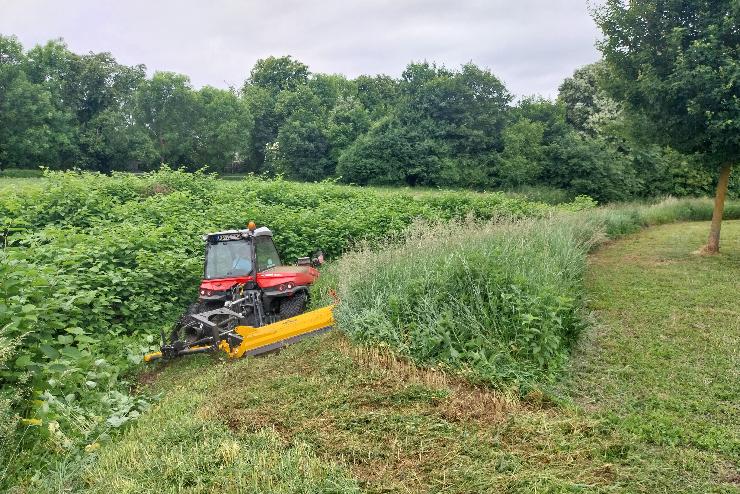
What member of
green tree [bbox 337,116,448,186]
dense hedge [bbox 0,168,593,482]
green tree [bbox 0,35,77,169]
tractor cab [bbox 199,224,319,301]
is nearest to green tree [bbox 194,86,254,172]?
green tree [bbox 0,35,77,169]

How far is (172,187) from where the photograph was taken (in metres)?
14.6

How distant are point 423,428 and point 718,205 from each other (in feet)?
34.3

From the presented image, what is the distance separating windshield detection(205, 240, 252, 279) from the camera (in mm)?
7441

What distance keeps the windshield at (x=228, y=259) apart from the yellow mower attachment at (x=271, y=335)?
146cm

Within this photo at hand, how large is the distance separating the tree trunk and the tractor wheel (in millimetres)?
9348

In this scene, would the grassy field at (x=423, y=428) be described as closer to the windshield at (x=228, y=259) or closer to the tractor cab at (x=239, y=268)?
the tractor cab at (x=239, y=268)

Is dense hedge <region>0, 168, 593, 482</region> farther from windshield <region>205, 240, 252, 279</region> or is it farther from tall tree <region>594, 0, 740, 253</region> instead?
tall tree <region>594, 0, 740, 253</region>

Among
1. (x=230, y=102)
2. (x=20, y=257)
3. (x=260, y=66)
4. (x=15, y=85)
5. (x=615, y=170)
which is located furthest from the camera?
(x=260, y=66)

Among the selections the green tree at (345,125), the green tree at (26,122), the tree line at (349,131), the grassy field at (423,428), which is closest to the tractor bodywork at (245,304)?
the grassy field at (423,428)

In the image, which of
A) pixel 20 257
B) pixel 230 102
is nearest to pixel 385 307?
pixel 20 257

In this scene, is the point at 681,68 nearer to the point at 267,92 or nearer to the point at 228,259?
the point at 228,259

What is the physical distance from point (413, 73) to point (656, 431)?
113 feet

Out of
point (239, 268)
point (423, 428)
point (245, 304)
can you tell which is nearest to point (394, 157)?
point (239, 268)

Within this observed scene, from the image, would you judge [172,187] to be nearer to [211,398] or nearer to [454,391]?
[211,398]
